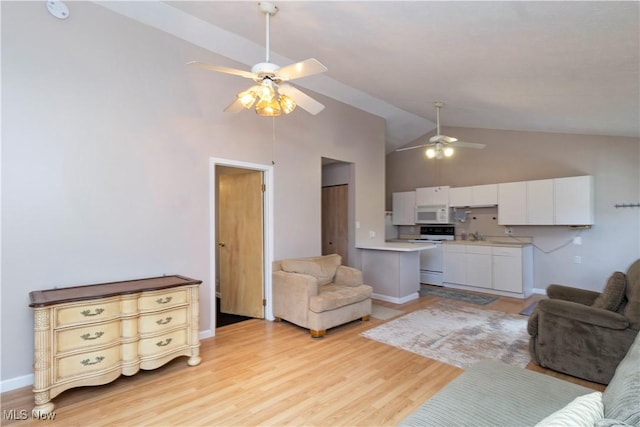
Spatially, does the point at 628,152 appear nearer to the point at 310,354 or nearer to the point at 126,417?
the point at 310,354

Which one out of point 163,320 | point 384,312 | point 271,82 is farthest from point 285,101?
point 384,312

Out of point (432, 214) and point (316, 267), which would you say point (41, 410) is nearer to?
point (316, 267)

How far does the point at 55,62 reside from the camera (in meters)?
2.74

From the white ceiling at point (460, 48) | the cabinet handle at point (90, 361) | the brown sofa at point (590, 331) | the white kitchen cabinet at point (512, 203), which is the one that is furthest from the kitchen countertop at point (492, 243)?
Answer: the cabinet handle at point (90, 361)

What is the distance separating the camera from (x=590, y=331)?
105 inches

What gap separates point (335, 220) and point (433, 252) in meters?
2.16

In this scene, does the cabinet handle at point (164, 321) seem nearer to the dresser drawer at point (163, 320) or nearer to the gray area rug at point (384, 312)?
the dresser drawer at point (163, 320)

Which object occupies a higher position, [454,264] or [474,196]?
[474,196]

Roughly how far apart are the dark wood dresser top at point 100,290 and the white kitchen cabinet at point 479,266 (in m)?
Result: 4.92

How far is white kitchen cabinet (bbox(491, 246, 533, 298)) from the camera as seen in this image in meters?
5.43

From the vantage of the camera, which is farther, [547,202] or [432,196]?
[432,196]

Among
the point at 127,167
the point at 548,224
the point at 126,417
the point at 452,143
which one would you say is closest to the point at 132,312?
the point at 126,417

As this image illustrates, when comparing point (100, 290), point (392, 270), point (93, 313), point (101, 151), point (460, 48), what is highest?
point (460, 48)

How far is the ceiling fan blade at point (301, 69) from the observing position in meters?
2.12
